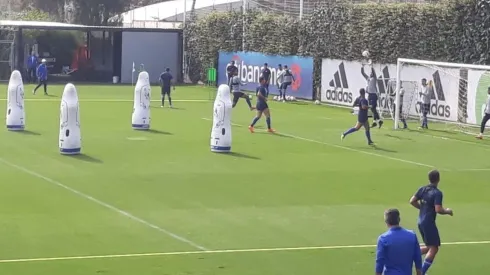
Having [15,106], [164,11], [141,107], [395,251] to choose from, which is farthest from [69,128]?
[164,11]

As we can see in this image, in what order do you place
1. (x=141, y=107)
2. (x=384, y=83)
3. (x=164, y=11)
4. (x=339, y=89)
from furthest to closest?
(x=164, y=11)
(x=339, y=89)
(x=384, y=83)
(x=141, y=107)

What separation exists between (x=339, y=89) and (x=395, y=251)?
116 feet

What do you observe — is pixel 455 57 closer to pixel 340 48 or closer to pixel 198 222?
pixel 340 48

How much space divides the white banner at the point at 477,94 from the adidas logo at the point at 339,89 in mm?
8884

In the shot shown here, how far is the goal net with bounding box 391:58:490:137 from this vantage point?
35531 mm

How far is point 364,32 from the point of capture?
44.8 metres

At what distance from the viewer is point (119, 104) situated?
43.7 meters

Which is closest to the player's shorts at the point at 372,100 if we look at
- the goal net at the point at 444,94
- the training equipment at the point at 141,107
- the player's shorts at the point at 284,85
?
the goal net at the point at 444,94

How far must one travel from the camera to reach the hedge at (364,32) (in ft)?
127

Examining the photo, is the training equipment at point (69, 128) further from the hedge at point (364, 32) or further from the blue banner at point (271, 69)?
the blue banner at point (271, 69)

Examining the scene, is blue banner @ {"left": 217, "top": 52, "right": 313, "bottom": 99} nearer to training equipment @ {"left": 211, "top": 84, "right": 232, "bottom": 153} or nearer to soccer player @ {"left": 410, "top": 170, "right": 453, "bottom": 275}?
training equipment @ {"left": 211, "top": 84, "right": 232, "bottom": 153}

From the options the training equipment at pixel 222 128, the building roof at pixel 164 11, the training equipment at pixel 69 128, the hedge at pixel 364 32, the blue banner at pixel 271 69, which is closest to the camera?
the training equipment at pixel 69 128

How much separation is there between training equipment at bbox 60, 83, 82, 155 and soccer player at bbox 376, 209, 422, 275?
54.3ft

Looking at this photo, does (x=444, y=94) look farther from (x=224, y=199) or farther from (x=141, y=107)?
(x=224, y=199)
